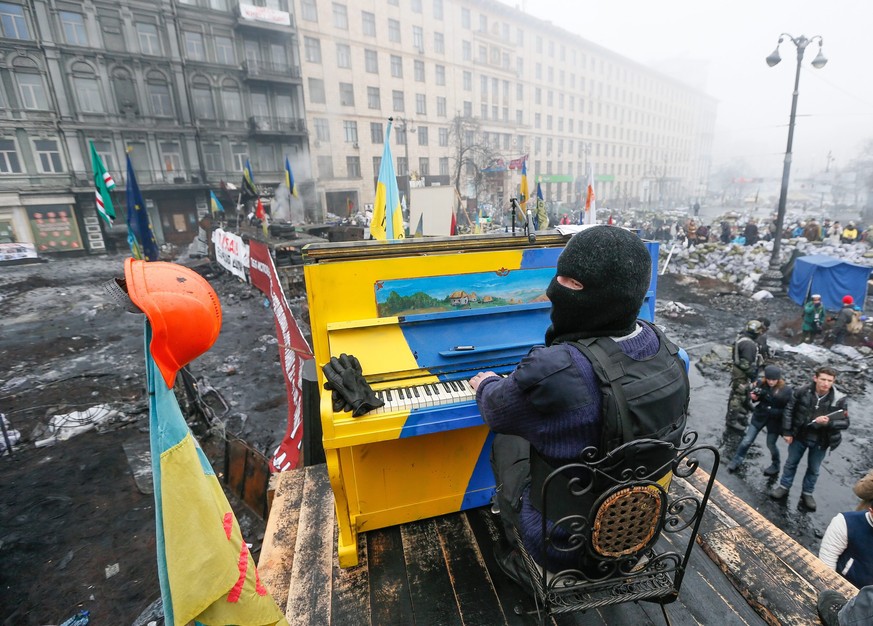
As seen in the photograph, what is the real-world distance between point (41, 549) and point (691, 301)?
1555cm

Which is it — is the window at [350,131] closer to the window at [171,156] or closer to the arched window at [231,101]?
the arched window at [231,101]

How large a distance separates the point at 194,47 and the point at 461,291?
35637 millimetres

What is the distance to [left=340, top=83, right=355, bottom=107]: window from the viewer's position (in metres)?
35.3

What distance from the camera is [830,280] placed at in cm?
1119

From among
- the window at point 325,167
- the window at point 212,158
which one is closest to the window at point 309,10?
the window at point 325,167

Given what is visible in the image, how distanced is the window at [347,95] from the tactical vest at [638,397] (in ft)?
129

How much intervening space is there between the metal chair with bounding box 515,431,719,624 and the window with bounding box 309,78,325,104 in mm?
38553

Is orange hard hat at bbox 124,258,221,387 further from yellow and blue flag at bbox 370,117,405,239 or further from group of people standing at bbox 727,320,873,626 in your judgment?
yellow and blue flag at bbox 370,117,405,239

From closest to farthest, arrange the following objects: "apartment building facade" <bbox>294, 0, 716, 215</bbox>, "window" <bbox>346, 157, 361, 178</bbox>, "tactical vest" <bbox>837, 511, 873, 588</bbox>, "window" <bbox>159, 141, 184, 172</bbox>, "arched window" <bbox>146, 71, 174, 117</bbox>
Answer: "tactical vest" <bbox>837, 511, 873, 588</bbox>
"arched window" <bbox>146, 71, 174, 117</bbox>
"window" <bbox>159, 141, 184, 172</bbox>
"apartment building facade" <bbox>294, 0, 716, 215</bbox>
"window" <bbox>346, 157, 361, 178</bbox>

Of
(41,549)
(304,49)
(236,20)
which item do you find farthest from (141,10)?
(41,549)

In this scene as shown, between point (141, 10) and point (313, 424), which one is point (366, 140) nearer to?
point (141, 10)

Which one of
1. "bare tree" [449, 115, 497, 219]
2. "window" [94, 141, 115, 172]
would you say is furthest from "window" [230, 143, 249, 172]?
"bare tree" [449, 115, 497, 219]

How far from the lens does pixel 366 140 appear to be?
3662 centimetres

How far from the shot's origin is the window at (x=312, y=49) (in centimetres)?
3306
